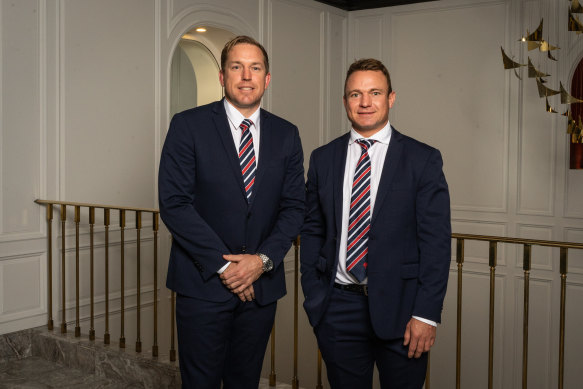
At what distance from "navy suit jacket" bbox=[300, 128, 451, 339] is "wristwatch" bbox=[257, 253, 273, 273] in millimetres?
193

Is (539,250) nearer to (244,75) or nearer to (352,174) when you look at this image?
(352,174)

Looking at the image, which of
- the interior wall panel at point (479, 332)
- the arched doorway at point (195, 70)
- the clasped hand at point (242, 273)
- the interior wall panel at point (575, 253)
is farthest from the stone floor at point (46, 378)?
the interior wall panel at point (575, 253)

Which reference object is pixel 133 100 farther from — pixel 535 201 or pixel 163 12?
pixel 535 201

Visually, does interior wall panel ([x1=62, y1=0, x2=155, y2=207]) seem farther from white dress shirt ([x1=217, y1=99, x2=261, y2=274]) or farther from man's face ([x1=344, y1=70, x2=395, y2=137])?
man's face ([x1=344, y1=70, x2=395, y2=137])

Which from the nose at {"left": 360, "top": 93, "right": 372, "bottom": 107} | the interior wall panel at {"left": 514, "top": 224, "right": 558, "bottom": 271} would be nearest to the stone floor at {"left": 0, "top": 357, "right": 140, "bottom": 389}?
the nose at {"left": 360, "top": 93, "right": 372, "bottom": 107}

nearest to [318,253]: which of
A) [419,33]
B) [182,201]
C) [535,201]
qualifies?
[182,201]

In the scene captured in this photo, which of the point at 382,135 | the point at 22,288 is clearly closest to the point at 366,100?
the point at 382,135

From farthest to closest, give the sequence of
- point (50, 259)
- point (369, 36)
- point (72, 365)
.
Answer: point (369, 36) → point (50, 259) → point (72, 365)

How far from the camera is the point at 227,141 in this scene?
2148 millimetres

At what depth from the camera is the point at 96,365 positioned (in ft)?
12.7

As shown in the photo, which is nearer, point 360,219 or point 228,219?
point 360,219

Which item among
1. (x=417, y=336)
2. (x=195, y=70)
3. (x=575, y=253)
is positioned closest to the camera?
(x=417, y=336)

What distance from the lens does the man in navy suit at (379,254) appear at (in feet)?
6.31

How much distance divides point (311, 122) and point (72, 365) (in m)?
4.31
